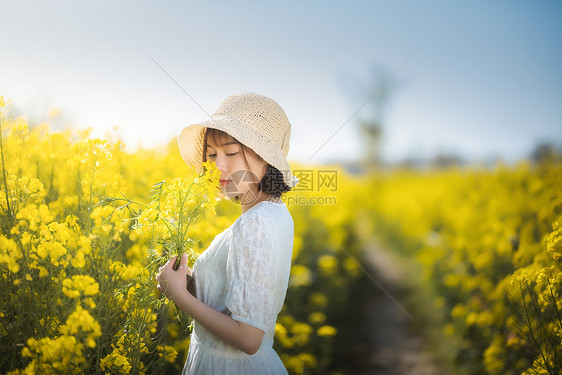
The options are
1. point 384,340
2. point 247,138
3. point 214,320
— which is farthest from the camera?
point 384,340

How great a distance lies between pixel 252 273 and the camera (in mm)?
1207

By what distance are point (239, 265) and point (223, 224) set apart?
52.2 inches

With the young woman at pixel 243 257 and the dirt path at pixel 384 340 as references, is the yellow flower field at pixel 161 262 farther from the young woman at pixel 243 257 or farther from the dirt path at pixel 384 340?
the dirt path at pixel 384 340

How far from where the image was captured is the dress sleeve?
1.19 m

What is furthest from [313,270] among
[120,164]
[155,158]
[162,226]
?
[162,226]

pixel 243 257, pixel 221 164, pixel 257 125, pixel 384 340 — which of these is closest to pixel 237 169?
pixel 221 164

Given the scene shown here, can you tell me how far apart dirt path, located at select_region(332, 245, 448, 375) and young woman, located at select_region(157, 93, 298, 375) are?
2.45 metres

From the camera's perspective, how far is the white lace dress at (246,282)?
3.95ft

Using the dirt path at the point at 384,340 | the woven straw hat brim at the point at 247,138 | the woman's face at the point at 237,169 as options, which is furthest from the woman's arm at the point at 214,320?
the dirt path at the point at 384,340

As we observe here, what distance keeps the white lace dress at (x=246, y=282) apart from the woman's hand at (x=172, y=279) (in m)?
0.13

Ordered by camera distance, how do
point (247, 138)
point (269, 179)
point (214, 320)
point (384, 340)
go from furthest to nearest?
point (384, 340), point (269, 179), point (247, 138), point (214, 320)

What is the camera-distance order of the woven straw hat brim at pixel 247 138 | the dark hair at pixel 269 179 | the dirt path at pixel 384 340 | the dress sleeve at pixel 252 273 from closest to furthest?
the dress sleeve at pixel 252 273 → the woven straw hat brim at pixel 247 138 → the dark hair at pixel 269 179 → the dirt path at pixel 384 340

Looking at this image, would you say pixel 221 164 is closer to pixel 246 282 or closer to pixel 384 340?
Result: pixel 246 282

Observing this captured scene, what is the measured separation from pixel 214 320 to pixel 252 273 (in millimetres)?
190
